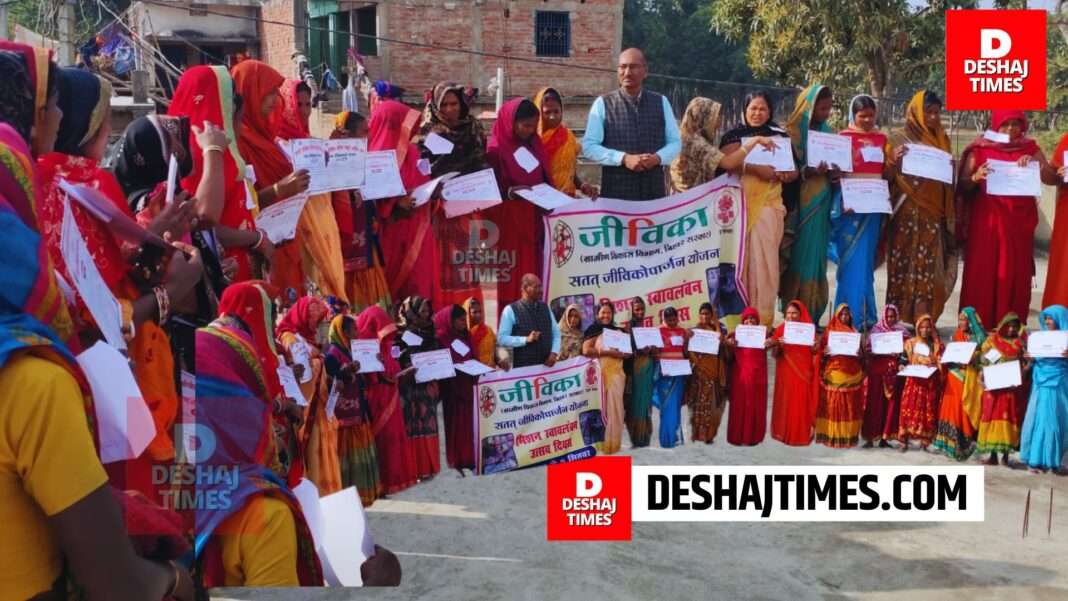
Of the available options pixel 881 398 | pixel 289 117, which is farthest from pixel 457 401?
pixel 881 398

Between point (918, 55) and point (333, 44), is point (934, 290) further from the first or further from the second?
point (333, 44)

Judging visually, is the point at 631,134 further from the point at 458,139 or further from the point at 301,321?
the point at 301,321

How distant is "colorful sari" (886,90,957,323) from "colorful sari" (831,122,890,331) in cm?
15

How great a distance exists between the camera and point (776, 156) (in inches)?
246

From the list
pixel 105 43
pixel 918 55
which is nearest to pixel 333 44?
pixel 105 43

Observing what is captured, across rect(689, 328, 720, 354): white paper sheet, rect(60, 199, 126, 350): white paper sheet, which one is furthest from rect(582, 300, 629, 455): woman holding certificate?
rect(60, 199, 126, 350): white paper sheet

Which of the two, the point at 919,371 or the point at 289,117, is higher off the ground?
the point at 289,117

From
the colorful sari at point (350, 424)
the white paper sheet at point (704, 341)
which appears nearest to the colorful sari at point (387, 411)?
the colorful sari at point (350, 424)

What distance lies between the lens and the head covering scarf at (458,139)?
602 centimetres

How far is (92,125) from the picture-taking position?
270 cm

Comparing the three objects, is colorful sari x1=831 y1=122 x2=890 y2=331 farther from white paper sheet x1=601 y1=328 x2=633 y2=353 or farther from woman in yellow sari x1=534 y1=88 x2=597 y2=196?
woman in yellow sari x1=534 y1=88 x2=597 y2=196

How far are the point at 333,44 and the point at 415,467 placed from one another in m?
18.7

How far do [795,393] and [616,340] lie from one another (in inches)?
55.8

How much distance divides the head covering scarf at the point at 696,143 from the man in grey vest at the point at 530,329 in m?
1.13
